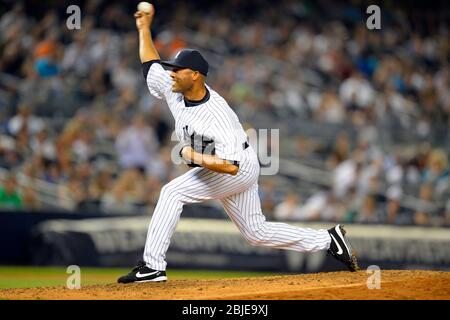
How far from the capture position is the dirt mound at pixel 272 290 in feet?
20.5

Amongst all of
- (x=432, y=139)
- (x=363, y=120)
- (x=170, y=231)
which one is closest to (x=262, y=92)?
(x=363, y=120)

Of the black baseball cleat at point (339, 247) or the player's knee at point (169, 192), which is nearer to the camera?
the player's knee at point (169, 192)

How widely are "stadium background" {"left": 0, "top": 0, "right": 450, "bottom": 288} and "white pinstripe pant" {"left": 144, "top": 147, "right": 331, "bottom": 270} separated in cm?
483

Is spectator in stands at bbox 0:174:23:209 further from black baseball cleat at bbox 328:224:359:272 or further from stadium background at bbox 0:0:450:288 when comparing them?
black baseball cleat at bbox 328:224:359:272

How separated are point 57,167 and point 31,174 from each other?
40cm

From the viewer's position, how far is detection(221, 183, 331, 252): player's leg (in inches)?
269

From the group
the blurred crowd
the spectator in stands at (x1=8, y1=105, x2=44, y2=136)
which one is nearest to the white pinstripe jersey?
the blurred crowd

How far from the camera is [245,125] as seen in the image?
1371cm

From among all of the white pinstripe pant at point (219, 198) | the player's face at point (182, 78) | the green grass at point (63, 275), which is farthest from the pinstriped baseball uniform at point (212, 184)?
the green grass at point (63, 275)

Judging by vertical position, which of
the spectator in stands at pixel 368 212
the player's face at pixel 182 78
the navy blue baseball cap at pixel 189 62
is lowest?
the spectator in stands at pixel 368 212

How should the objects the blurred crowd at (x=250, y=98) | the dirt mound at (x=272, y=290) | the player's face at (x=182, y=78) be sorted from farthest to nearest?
the blurred crowd at (x=250, y=98) < the player's face at (x=182, y=78) < the dirt mound at (x=272, y=290)

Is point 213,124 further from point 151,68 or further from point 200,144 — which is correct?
point 151,68

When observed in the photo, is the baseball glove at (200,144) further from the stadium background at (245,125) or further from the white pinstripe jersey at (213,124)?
the stadium background at (245,125)

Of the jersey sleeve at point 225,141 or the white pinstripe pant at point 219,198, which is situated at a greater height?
the jersey sleeve at point 225,141
